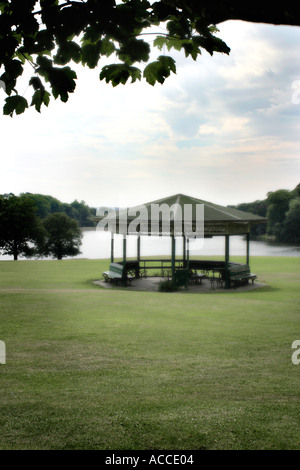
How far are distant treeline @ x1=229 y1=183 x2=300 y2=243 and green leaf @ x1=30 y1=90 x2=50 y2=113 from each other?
253 ft

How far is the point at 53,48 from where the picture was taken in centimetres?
388

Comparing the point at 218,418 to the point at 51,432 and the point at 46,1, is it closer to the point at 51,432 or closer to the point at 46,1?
the point at 51,432

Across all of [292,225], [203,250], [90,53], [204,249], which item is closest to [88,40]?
[90,53]

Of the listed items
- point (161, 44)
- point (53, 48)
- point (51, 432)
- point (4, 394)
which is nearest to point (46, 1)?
point (53, 48)

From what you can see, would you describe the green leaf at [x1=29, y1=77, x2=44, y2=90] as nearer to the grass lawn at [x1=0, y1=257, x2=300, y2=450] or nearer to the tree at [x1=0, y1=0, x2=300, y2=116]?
the tree at [x1=0, y1=0, x2=300, y2=116]

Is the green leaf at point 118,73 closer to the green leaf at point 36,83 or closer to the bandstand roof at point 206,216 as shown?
the green leaf at point 36,83

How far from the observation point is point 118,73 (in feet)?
13.0

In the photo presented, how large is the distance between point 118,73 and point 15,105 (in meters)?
1.06

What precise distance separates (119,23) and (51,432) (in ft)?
13.1

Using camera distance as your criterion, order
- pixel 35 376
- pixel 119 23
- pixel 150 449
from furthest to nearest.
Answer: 1. pixel 35 376
2. pixel 150 449
3. pixel 119 23

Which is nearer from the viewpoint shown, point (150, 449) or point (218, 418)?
point (150, 449)

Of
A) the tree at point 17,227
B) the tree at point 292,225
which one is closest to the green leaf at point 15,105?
the tree at point 17,227

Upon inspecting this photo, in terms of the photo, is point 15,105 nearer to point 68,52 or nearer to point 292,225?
point 68,52

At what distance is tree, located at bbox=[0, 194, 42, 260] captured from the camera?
57.2 metres
